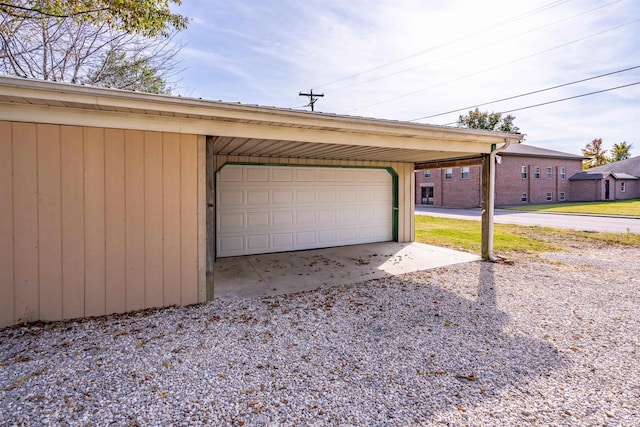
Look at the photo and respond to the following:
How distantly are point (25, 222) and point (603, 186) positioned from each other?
36174 millimetres

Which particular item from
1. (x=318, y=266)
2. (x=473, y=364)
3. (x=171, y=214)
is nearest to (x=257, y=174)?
(x=318, y=266)

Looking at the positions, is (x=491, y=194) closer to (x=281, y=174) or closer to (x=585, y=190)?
(x=281, y=174)

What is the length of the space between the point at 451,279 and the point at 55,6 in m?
8.24

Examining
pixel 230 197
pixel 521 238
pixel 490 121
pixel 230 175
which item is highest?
pixel 490 121

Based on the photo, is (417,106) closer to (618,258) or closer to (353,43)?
(353,43)

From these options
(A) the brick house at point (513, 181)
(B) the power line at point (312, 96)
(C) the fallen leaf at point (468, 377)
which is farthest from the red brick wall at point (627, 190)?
(C) the fallen leaf at point (468, 377)

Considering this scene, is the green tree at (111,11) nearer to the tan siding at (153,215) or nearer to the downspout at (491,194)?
the tan siding at (153,215)

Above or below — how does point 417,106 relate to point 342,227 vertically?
above

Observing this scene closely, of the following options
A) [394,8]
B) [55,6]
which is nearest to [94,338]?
[55,6]

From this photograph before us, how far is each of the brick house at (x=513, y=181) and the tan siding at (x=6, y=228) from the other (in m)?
22.6

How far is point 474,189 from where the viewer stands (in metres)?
23.6

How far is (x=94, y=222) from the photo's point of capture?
153 inches

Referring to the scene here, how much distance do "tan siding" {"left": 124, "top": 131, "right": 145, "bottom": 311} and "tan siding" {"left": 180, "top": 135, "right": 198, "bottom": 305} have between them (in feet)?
1.53

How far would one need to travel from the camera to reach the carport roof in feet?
11.0
